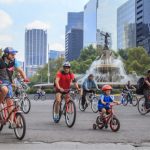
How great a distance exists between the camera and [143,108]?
1930cm

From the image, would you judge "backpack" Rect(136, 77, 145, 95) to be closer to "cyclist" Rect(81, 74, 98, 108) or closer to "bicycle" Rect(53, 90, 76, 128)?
"cyclist" Rect(81, 74, 98, 108)

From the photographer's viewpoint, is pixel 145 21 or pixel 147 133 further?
pixel 145 21

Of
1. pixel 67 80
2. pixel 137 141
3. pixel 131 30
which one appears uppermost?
pixel 131 30

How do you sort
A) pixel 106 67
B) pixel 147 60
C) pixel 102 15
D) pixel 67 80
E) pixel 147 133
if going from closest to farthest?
1. pixel 147 133
2. pixel 67 80
3. pixel 106 67
4. pixel 147 60
5. pixel 102 15

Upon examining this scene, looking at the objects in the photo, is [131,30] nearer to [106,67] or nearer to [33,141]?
[106,67]

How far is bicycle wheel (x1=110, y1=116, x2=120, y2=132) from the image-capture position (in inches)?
475

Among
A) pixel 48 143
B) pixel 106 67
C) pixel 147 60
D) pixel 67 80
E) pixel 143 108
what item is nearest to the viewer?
pixel 48 143

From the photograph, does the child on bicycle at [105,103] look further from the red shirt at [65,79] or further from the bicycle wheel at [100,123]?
the red shirt at [65,79]

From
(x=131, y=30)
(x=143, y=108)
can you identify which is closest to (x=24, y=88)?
(x=143, y=108)

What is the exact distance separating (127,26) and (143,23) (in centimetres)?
1126

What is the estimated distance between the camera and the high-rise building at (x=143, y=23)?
461 ft

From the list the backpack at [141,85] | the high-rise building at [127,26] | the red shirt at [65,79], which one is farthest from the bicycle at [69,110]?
the high-rise building at [127,26]

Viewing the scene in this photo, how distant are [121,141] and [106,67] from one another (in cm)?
5804

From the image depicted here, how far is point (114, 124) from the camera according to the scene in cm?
1223
